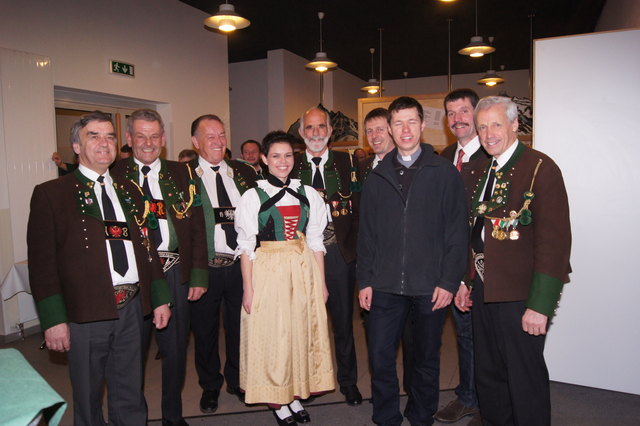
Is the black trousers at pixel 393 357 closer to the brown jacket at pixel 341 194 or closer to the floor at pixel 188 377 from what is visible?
the brown jacket at pixel 341 194

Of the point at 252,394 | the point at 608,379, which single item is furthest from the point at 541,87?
the point at 252,394

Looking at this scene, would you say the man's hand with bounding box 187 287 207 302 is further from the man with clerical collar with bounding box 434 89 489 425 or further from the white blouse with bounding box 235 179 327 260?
the man with clerical collar with bounding box 434 89 489 425

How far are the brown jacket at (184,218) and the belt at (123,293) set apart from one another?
0.45 metres

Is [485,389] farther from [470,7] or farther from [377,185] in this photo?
[470,7]

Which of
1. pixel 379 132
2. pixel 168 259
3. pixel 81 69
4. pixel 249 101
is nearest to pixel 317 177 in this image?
pixel 379 132

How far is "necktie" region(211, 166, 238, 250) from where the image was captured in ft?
10.1

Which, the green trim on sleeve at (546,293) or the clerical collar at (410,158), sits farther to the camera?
the clerical collar at (410,158)

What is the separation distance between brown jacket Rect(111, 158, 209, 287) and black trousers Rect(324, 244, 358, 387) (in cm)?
80

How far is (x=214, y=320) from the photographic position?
3135mm

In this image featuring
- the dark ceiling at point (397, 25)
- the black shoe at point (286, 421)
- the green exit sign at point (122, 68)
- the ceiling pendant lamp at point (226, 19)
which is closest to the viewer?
the black shoe at point (286, 421)

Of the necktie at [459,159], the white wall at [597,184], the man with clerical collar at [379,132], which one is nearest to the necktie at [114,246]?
the man with clerical collar at [379,132]

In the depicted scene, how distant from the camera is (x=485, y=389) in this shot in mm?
2539

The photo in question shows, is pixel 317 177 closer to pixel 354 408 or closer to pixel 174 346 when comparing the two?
pixel 174 346

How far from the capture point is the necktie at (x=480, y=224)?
245cm
